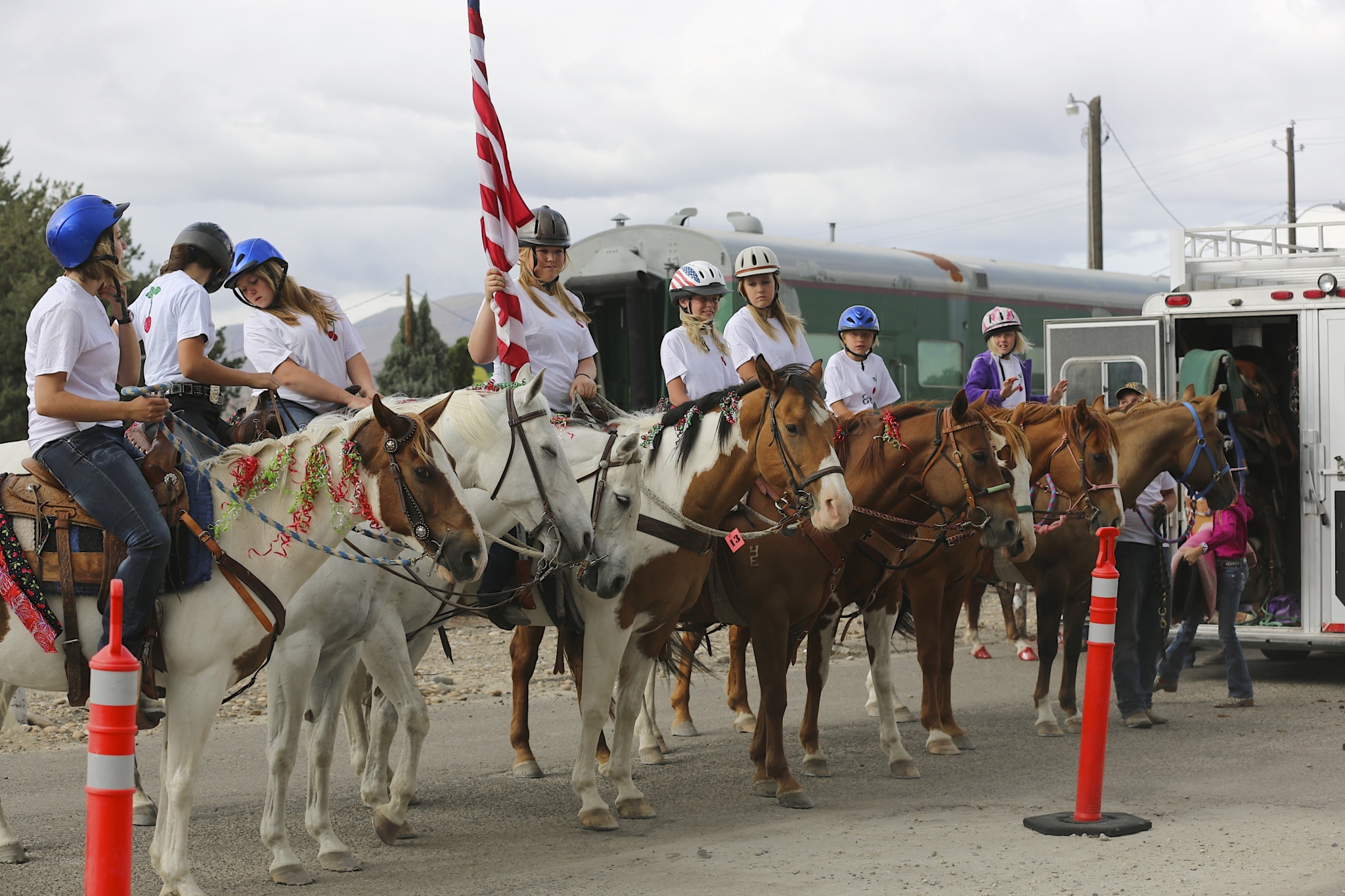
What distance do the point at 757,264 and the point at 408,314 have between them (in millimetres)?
38672

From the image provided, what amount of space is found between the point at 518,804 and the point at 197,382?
281 cm

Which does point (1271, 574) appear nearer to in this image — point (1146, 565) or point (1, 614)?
point (1146, 565)

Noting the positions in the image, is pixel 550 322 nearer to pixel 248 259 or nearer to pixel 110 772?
pixel 248 259

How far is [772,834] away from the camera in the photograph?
6238 millimetres

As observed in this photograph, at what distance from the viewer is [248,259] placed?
620 cm

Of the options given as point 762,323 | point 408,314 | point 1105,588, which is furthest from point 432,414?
point 408,314

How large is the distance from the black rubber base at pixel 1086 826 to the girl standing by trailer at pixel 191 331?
411 centimetres

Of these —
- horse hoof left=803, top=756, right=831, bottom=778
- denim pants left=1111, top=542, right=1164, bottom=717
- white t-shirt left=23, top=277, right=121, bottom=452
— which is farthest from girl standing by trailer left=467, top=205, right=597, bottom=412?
denim pants left=1111, top=542, right=1164, bottom=717

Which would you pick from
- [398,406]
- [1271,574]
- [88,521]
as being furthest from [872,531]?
[1271,574]

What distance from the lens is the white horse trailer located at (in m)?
10.1

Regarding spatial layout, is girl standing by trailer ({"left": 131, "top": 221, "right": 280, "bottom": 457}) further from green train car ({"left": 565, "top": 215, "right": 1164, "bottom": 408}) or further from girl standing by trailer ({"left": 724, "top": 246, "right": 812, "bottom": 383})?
green train car ({"left": 565, "top": 215, "right": 1164, "bottom": 408})

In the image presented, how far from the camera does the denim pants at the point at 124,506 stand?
14.9 feet

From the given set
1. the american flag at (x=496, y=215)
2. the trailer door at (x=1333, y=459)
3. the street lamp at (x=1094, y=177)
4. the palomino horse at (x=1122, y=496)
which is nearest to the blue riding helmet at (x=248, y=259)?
the american flag at (x=496, y=215)

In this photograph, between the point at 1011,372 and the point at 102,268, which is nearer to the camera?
the point at 102,268
